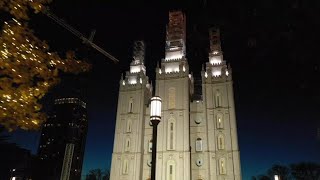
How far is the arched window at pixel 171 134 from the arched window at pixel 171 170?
232 centimetres

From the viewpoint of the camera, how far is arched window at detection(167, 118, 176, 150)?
4134 centimetres

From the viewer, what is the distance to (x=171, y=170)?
39.8m

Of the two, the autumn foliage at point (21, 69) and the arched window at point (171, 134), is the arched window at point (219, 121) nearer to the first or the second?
the arched window at point (171, 134)

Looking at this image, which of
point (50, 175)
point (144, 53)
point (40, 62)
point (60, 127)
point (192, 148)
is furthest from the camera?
point (60, 127)

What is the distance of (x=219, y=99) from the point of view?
44156 mm

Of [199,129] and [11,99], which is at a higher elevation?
[199,129]

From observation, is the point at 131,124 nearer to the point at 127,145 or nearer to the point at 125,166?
the point at 127,145

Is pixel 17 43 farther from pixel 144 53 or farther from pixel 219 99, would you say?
pixel 144 53

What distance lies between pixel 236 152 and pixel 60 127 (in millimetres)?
99858

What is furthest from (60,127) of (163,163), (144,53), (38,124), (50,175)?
(38,124)

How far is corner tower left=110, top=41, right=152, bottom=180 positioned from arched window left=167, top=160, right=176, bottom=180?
209 inches

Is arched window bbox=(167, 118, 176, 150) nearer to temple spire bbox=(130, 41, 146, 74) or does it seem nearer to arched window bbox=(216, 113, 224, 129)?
arched window bbox=(216, 113, 224, 129)

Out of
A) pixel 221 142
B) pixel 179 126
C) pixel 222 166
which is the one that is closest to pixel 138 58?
pixel 179 126

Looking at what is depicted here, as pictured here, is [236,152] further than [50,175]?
No
